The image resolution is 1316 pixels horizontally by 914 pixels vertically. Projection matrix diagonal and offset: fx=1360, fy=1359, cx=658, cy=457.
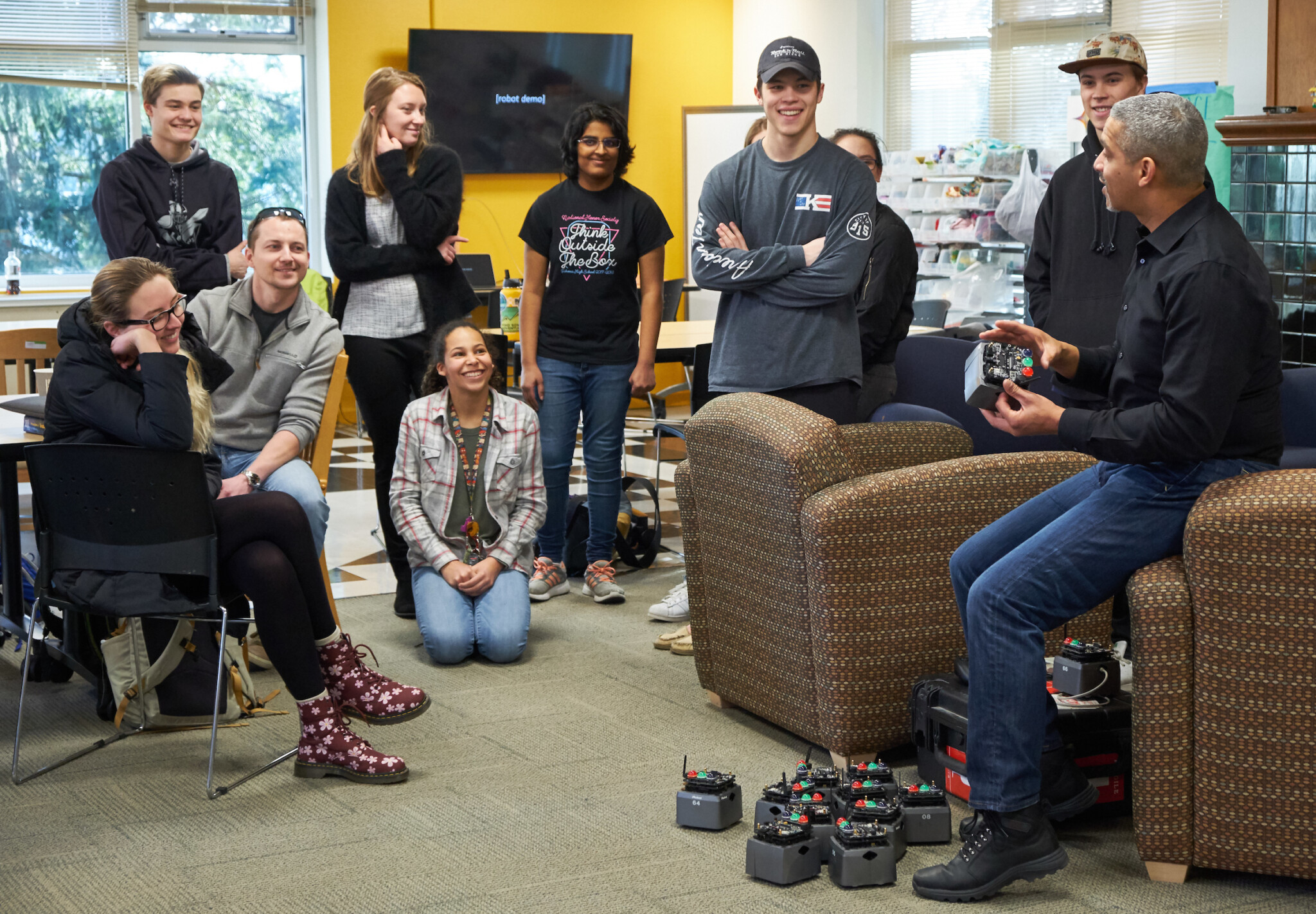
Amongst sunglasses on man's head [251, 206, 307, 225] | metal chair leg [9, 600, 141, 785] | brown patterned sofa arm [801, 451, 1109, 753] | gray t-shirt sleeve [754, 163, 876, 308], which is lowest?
metal chair leg [9, 600, 141, 785]

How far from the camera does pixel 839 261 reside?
3389mm

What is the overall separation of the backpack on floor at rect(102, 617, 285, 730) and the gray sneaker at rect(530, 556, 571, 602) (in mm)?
1265

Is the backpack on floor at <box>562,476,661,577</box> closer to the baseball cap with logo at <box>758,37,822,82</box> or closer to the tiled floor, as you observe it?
the tiled floor

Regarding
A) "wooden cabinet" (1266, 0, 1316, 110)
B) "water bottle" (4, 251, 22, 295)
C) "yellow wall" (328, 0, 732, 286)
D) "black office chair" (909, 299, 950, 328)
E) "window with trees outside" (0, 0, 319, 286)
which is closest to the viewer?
"wooden cabinet" (1266, 0, 1316, 110)

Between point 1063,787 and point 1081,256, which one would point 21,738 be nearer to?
point 1063,787

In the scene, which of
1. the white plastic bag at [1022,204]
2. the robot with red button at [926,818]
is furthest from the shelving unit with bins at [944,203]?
the robot with red button at [926,818]

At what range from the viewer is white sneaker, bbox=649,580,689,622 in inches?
164

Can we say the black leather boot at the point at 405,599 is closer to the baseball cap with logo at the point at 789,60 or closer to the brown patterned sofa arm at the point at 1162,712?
the baseball cap with logo at the point at 789,60

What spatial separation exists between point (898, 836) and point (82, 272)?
7.29m

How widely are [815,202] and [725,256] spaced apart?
0.27m

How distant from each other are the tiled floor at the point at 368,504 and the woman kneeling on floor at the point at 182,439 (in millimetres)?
1014

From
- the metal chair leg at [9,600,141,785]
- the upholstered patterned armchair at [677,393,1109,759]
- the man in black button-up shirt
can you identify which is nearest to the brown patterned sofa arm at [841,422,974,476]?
the upholstered patterned armchair at [677,393,1109,759]

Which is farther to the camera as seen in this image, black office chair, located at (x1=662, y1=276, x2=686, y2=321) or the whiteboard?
the whiteboard

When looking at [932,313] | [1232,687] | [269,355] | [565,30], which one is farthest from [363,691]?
[565,30]
